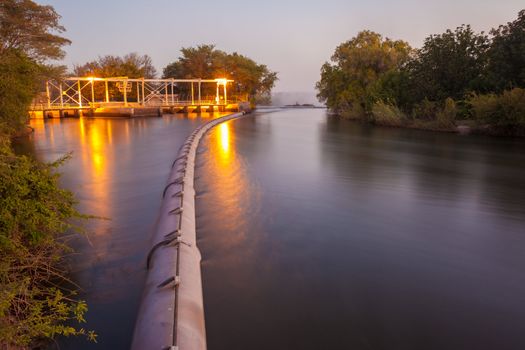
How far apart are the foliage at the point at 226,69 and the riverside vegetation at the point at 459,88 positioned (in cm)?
2751

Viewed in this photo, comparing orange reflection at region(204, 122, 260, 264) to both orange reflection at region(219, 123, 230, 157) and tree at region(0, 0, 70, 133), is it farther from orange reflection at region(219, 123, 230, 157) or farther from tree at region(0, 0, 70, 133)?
tree at region(0, 0, 70, 133)

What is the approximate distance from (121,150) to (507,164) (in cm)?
1537

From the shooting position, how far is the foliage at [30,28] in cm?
3042

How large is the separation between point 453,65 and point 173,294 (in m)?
28.4

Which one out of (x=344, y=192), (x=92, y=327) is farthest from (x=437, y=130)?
(x=92, y=327)

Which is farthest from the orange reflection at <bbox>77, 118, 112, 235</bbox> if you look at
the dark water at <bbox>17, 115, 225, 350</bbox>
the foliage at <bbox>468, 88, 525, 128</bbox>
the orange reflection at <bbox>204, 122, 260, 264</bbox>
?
the foliage at <bbox>468, 88, 525, 128</bbox>

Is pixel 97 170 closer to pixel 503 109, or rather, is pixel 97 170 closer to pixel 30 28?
pixel 503 109

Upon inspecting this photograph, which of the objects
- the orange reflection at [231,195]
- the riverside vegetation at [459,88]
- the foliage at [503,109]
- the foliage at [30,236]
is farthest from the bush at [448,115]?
the foliage at [30,236]

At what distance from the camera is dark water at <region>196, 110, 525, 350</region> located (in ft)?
15.0

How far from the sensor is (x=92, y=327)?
181 inches

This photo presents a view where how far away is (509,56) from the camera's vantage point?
24.6 meters

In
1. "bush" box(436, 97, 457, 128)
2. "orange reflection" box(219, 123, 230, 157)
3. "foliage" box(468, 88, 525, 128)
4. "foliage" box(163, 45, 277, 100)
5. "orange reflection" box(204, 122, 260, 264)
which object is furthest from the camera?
"foliage" box(163, 45, 277, 100)

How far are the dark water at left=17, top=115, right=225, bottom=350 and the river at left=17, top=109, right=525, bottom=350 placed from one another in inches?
1.0

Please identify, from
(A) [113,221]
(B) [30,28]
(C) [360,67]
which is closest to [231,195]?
(A) [113,221]
